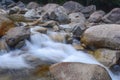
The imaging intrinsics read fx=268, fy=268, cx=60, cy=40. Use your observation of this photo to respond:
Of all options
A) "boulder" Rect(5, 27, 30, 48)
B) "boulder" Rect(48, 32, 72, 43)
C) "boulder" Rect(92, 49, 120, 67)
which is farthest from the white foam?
"boulder" Rect(92, 49, 120, 67)

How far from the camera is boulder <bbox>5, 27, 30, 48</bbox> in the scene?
23.2 feet

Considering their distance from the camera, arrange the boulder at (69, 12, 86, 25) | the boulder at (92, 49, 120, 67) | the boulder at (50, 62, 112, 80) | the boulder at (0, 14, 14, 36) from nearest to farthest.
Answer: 1. the boulder at (50, 62, 112, 80)
2. the boulder at (92, 49, 120, 67)
3. the boulder at (0, 14, 14, 36)
4. the boulder at (69, 12, 86, 25)

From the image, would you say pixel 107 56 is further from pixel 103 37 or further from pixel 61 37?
pixel 61 37

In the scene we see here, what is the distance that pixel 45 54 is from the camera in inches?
278

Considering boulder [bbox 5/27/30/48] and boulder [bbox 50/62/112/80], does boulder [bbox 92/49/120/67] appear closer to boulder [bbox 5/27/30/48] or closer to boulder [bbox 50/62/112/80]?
boulder [bbox 50/62/112/80]

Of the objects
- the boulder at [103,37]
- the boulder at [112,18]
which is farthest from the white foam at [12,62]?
the boulder at [112,18]

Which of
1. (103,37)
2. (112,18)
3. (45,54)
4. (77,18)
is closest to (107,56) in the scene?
(103,37)

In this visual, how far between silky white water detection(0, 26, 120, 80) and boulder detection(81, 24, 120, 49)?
0.48 meters

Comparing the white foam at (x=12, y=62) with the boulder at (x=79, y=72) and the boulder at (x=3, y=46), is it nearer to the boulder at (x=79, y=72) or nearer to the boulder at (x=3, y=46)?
the boulder at (x=3, y=46)

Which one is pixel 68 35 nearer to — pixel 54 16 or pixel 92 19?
pixel 54 16

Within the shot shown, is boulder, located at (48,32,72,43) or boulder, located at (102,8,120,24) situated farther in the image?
boulder, located at (102,8,120,24)

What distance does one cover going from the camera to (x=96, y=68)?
538 cm

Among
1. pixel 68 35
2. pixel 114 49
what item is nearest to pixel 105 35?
pixel 114 49

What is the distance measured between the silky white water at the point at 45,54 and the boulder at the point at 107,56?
0.52 ft
